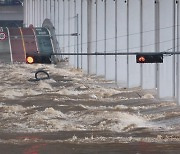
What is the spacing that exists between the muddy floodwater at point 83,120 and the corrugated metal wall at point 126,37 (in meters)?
1.46

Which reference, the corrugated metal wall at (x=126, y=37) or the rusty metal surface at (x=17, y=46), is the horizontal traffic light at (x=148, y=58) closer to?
the corrugated metal wall at (x=126, y=37)

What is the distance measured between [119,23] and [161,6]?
10403 mm

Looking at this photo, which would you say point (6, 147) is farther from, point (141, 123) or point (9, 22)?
point (9, 22)

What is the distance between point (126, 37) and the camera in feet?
146

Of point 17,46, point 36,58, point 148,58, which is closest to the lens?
point 148,58

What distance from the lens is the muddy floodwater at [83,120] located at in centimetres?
2028

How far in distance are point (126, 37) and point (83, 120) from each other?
1883cm

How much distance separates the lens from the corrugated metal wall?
35.1 metres

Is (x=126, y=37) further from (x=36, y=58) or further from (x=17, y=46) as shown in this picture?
Result: (x=36, y=58)

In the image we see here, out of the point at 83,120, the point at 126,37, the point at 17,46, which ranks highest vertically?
the point at 17,46

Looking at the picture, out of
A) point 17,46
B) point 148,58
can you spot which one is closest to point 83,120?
point 148,58

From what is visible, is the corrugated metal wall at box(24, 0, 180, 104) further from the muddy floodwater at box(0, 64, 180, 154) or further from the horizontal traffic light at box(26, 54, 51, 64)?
the horizontal traffic light at box(26, 54, 51, 64)

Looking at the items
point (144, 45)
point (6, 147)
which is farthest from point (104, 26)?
point (6, 147)

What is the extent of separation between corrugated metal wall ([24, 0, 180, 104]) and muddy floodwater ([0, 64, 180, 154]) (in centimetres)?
146
